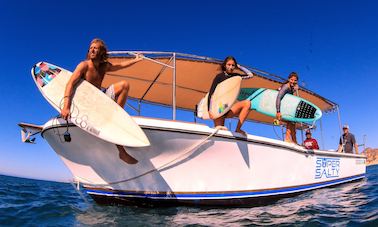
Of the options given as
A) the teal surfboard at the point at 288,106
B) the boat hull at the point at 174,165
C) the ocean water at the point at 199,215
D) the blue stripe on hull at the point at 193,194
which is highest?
the teal surfboard at the point at 288,106

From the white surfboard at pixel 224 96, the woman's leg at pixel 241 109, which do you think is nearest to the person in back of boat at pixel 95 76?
the white surfboard at pixel 224 96

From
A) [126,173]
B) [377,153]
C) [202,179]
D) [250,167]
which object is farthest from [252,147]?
[377,153]

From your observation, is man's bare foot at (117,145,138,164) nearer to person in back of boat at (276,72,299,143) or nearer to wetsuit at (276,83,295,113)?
wetsuit at (276,83,295,113)

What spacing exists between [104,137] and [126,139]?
0.30 m

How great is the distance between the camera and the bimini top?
213 inches

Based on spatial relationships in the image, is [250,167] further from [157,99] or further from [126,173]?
[157,99]

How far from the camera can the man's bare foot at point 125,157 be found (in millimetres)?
3974

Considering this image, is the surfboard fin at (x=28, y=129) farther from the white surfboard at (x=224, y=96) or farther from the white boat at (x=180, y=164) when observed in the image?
the white surfboard at (x=224, y=96)

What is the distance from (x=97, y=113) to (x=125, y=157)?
2.56 feet

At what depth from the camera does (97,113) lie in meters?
3.74

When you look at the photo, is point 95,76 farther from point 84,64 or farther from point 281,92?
point 281,92

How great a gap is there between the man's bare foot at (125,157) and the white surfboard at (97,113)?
0.42 meters

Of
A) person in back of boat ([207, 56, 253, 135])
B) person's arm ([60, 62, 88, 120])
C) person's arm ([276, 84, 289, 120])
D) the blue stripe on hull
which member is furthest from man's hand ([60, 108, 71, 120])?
person's arm ([276, 84, 289, 120])

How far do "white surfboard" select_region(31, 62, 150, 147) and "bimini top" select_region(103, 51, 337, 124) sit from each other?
1236mm
